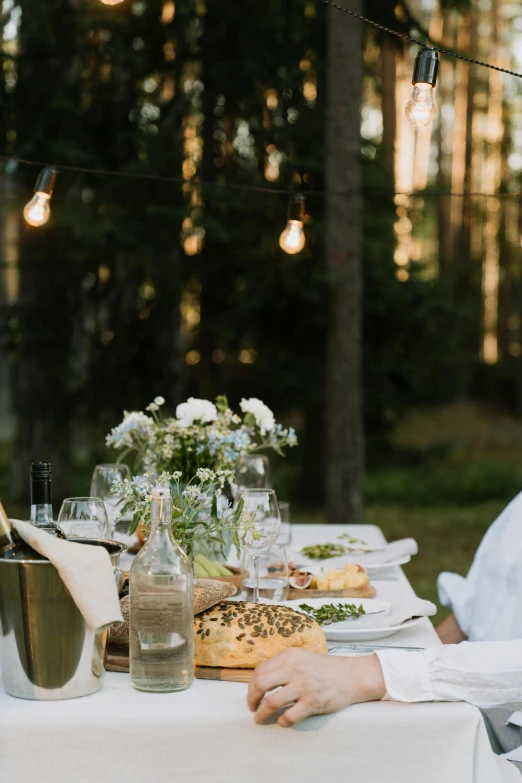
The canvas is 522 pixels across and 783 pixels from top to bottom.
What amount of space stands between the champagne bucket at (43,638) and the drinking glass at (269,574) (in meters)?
0.46

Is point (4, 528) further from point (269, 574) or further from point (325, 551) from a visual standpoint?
point (325, 551)

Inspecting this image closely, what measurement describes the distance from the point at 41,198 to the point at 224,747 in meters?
2.40

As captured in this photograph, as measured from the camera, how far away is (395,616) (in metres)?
1.79

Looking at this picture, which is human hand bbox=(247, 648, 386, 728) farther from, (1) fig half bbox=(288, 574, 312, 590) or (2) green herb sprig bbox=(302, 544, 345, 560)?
(2) green herb sprig bbox=(302, 544, 345, 560)

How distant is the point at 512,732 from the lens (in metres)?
1.74

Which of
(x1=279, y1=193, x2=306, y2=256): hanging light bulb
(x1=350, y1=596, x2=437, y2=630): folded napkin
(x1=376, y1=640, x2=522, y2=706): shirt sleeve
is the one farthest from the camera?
(x1=279, y1=193, x2=306, y2=256): hanging light bulb

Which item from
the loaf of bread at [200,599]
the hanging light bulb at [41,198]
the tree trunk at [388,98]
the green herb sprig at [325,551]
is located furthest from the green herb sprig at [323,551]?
the tree trunk at [388,98]

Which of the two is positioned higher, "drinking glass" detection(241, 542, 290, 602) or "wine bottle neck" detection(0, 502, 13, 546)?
"wine bottle neck" detection(0, 502, 13, 546)

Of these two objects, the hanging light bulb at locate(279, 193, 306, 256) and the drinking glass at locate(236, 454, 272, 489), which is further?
the hanging light bulb at locate(279, 193, 306, 256)

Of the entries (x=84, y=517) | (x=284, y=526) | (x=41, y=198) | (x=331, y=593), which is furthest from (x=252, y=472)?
(x=41, y=198)

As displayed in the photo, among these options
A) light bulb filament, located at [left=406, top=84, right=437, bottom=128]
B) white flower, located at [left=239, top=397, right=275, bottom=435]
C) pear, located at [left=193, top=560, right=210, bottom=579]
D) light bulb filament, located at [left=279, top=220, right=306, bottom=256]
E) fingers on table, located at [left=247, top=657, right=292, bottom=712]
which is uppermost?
light bulb filament, located at [left=406, top=84, right=437, bottom=128]

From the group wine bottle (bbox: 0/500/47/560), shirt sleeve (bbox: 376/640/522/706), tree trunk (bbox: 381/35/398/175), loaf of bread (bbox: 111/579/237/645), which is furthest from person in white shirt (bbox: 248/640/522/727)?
tree trunk (bbox: 381/35/398/175)

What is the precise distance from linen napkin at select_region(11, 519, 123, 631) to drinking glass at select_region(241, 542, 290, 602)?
0.50 metres

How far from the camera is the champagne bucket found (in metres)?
1.32
